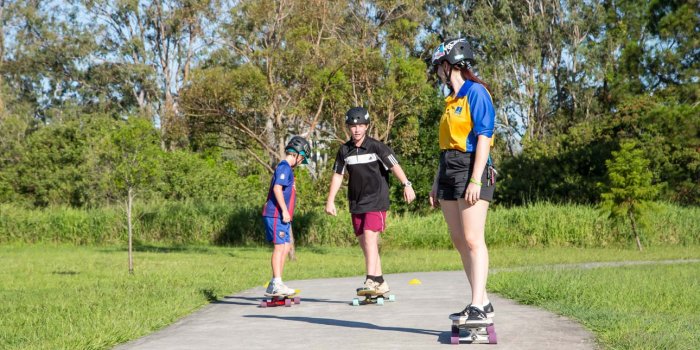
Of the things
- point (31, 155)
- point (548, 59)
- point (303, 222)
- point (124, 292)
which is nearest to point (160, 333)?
point (124, 292)

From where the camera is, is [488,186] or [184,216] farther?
[184,216]

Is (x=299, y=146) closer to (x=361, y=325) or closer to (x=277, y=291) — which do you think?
(x=277, y=291)

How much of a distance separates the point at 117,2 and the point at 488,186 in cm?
4987

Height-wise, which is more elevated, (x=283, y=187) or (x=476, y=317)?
(x=283, y=187)

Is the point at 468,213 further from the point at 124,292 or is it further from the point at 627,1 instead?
the point at 627,1

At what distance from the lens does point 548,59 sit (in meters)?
52.8

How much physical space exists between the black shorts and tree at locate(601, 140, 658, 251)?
15381 millimetres

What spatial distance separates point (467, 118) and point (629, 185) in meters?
15.7

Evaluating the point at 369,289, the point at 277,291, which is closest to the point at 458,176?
the point at 369,289

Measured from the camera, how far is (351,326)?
776cm

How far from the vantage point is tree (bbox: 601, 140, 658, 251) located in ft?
69.4

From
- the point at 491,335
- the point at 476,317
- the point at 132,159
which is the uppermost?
the point at 132,159

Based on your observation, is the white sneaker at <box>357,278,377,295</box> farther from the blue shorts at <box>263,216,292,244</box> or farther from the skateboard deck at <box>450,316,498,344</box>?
the skateboard deck at <box>450,316,498,344</box>

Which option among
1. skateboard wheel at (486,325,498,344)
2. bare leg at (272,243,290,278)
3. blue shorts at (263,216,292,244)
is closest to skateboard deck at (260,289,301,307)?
bare leg at (272,243,290,278)
